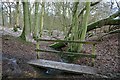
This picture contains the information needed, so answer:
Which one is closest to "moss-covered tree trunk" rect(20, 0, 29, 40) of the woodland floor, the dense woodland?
the dense woodland

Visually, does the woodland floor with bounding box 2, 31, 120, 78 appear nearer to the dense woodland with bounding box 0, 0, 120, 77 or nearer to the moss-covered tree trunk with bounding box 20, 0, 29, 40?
the dense woodland with bounding box 0, 0, 120, 77

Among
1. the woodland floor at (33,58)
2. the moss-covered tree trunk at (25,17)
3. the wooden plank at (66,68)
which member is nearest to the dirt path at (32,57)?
the woodland floor at (33,58)

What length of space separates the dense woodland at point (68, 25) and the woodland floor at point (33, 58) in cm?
29

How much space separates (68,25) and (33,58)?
26.2 feet

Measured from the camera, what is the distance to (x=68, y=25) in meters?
16.4

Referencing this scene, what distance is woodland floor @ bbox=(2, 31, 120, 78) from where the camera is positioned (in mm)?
6957

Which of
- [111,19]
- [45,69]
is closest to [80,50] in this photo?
[45,69]

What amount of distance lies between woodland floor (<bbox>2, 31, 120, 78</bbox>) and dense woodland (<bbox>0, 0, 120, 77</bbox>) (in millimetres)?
295

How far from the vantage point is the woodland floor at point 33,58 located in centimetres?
696

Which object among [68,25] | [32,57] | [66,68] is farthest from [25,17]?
[66,68]

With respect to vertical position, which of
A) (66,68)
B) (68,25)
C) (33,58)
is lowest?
(66,68)

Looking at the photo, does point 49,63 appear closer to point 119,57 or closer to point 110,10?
point 119,57

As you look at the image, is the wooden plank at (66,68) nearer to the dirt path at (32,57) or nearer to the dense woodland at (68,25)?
the dirt path at (32,57)

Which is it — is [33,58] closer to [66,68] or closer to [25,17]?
[66,68]
